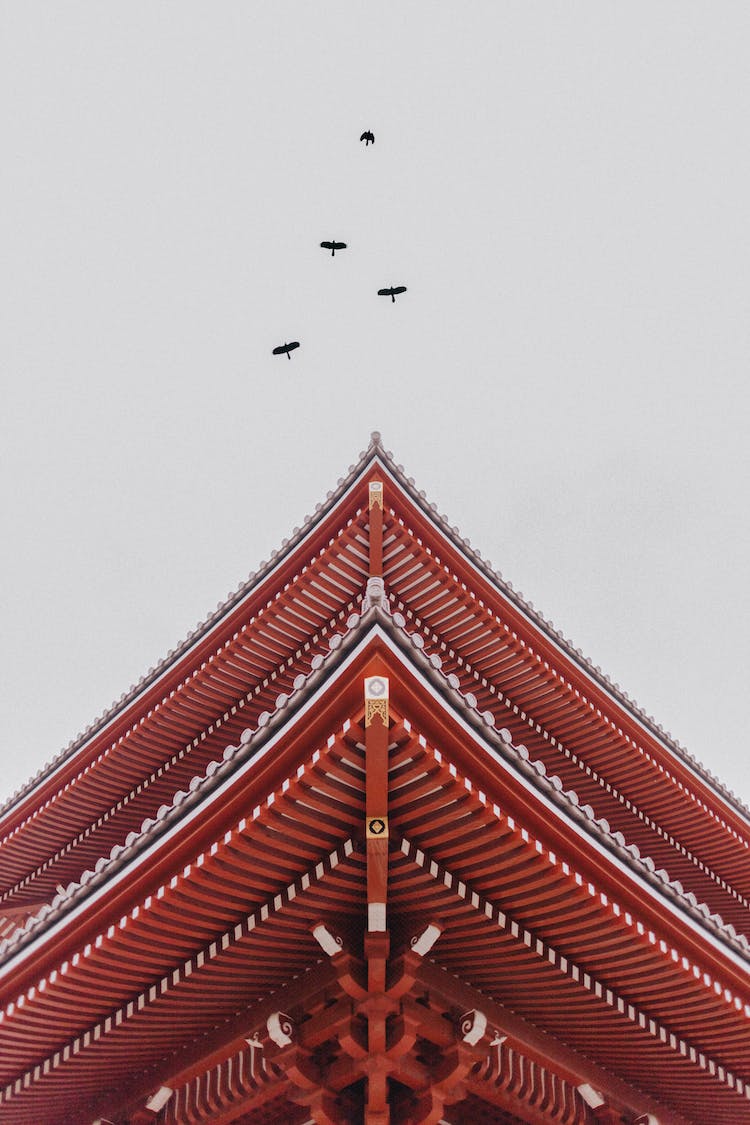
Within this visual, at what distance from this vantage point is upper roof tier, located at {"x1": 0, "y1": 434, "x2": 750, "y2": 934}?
11.8m

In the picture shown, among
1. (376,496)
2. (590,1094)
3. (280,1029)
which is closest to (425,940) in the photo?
(280,1029)

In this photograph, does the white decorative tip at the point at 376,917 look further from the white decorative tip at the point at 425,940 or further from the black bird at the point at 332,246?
the black bird at the point at 332,246

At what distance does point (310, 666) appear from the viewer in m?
11.9

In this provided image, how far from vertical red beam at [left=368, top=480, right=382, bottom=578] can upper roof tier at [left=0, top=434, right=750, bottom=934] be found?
241 millimetres

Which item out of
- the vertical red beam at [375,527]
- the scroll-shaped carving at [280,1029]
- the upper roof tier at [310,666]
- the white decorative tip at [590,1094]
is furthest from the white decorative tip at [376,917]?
the upper roof tier at [310,666]

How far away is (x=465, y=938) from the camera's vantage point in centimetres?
681

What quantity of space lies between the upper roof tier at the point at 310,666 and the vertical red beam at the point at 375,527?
0.24 meters

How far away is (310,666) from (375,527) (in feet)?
7.45

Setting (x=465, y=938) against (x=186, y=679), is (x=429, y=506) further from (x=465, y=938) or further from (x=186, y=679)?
(x=465, y=938)

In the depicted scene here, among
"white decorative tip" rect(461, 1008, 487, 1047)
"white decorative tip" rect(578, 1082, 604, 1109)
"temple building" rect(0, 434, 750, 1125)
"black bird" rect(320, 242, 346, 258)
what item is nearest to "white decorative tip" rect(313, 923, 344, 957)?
"temple building" rect(0, 434, 750, 1125)

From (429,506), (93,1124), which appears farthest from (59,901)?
(429,506)

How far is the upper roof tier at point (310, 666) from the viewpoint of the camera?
38.6ft

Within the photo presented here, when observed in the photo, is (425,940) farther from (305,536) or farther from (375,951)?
(305,536)

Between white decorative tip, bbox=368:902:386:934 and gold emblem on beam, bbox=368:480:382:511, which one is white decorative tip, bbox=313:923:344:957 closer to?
white decorative tip, bbox=368:902:386:934
